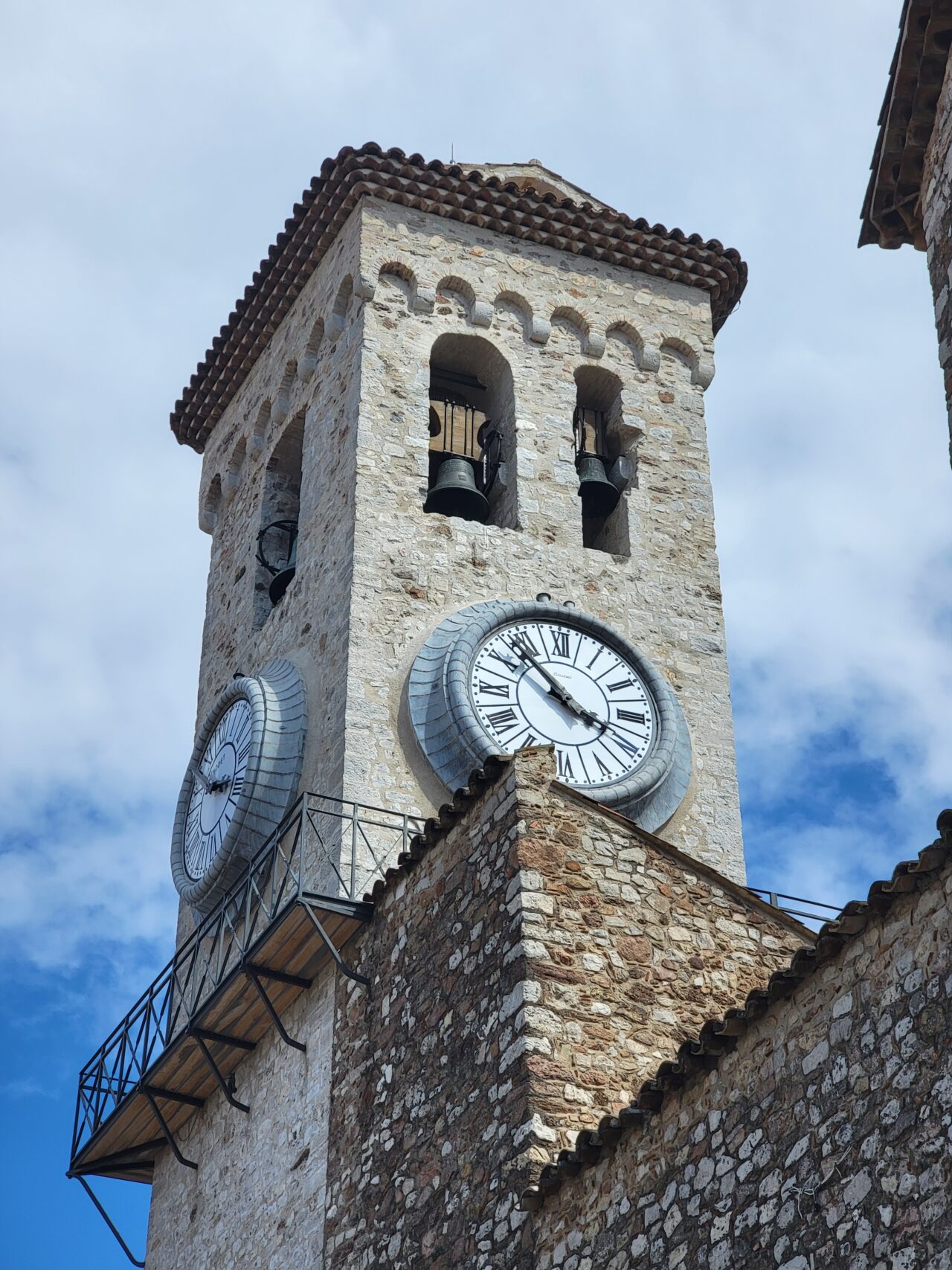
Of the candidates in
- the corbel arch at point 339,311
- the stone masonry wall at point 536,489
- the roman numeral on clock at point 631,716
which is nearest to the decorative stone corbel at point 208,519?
the corbel arch at point 339,311

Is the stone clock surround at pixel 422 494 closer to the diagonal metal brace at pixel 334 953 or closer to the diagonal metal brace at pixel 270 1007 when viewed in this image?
the diagonal metal brace at pixel 270 1007

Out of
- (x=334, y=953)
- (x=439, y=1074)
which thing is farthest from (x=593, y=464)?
(x=439, y=1074)

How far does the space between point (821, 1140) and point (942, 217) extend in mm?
3982

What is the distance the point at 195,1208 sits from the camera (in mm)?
13250

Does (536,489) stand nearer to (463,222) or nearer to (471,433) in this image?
(471,433)

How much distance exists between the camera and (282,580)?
1647 cm

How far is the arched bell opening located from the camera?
51.9ft

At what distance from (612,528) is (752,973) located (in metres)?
6.10

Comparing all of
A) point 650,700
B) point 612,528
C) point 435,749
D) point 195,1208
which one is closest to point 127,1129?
point 195,1208

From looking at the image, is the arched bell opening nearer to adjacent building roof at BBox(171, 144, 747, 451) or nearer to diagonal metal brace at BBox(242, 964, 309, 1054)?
adjacent building roof at BBox(171, 144, 747, 451)

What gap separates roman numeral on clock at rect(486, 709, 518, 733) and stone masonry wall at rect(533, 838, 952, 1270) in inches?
215

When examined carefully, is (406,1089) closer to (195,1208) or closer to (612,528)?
(195,1208)

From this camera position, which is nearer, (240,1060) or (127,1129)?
(240,1060)

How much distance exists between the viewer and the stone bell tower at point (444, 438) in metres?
14.6
